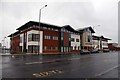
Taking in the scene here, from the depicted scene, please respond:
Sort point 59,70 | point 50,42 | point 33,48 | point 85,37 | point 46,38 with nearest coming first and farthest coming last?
point 59,70 < point 33,48 < point 46,38 < point 50,42 < point 85,37

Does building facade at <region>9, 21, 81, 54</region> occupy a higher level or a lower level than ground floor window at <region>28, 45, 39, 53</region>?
higher

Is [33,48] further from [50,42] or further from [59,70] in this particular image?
[59,70]

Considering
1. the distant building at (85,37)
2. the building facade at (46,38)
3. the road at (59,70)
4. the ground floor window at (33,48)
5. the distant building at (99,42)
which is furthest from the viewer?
the distant building at (99,42)

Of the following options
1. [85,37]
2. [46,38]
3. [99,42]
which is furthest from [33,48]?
[99,42]

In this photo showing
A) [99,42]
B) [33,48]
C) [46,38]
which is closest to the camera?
[33,48]

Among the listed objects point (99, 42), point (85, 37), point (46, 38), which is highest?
point (85, 37)

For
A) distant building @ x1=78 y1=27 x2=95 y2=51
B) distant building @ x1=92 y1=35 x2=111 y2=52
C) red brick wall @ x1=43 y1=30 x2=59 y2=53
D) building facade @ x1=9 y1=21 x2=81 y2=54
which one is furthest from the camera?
distant building @ x1=92 y1=35 x2=111 y2=52

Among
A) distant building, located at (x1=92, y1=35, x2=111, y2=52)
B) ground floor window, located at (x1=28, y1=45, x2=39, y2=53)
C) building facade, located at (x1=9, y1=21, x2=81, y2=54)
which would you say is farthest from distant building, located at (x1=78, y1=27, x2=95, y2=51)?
ground floor window, located at (x1=28, y1=45, x2=39, y2=53)

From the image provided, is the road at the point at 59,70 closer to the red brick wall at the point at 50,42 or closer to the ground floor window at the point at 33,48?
the ground floor window at the point at 33,48

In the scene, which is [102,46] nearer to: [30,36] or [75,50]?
[75,50]

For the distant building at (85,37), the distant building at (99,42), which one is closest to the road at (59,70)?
the distant building at (85,37)

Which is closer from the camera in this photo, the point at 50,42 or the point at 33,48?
the point at 33,48

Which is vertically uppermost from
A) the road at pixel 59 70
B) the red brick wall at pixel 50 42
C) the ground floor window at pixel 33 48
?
the red brick wall at pixel 50 42

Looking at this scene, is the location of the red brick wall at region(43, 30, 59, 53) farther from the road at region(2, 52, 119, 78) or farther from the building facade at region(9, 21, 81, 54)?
the road at region(2, 52, 119, 78)
